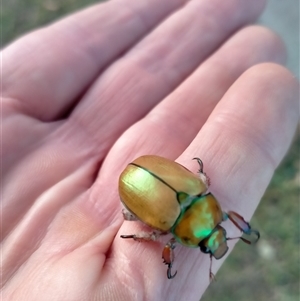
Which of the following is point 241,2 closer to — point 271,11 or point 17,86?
point 271,11

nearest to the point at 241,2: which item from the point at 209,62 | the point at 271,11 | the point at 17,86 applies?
the point at 209,62

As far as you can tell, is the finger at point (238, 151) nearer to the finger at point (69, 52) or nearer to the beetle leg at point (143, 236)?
the beetle leg at point (143, 236)

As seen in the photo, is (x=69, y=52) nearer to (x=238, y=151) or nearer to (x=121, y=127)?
(x=121, y=127)

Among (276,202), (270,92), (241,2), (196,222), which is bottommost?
(276,202)

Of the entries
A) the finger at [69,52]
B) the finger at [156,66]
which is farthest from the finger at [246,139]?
the finger at [69,52]

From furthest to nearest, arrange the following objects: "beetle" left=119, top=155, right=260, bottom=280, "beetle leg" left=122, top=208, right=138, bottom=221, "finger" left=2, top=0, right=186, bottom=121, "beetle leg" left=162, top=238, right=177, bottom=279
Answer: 1. "finger" left=2, top=0, right=186, bottom=121
2. "beetle leg" left=122, top=208, right=138, bottom=221
3. "beetle" left=119, top=155, right=260, bottom=280
4. "beetle leg" left=162, top=238, right=177, bottom=279

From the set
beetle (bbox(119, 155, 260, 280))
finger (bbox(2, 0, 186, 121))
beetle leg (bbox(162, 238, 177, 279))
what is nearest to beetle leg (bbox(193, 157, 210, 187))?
beetle (bbox(119, 155, 260, 280))

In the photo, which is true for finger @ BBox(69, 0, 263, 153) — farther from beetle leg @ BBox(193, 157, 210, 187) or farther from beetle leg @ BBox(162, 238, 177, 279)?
beetle leg @ BBox(162, 238, 177, 279)

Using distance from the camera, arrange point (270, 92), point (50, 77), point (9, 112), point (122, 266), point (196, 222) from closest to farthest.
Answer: point (122, 266), point (196, 222), point (270, 92), point (9, 112), point (50, 77)
